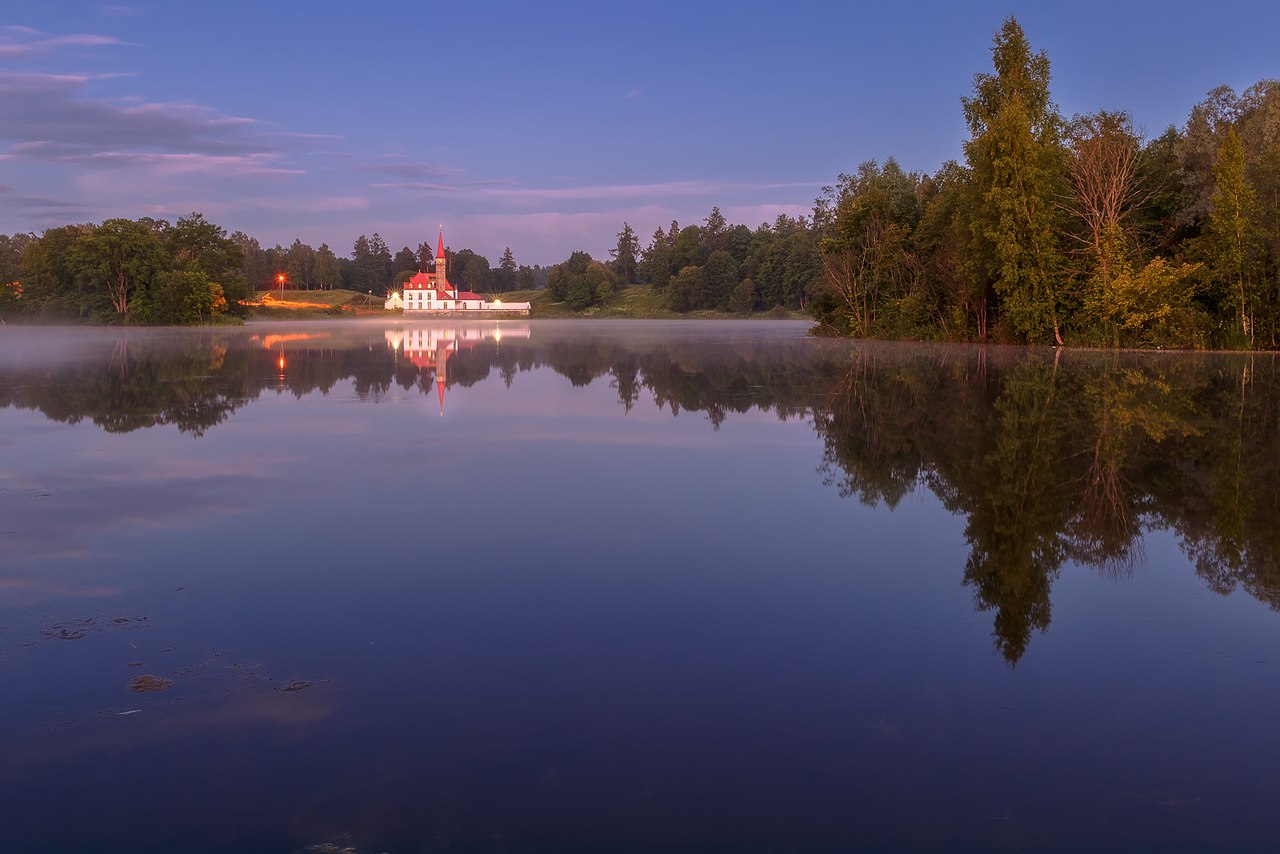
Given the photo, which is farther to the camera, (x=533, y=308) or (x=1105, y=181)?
(x=533, y=308)

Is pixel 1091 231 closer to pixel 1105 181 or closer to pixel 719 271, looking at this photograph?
pixel 1105 181

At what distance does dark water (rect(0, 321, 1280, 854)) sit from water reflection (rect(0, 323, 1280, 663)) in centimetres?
11

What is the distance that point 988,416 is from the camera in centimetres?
1739

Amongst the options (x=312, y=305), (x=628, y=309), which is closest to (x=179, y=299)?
(x=312, y=305)

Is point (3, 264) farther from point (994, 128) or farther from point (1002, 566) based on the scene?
point (1002, 566)

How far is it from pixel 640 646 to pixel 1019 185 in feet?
136

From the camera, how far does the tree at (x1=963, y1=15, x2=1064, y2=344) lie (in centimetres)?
4184

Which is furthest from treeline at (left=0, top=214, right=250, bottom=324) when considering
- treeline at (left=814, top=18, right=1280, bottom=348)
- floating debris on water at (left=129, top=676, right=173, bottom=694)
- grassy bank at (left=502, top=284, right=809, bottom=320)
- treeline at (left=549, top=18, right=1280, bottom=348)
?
floating debris on water at (left=129, top=676, right=173, bottom=694)

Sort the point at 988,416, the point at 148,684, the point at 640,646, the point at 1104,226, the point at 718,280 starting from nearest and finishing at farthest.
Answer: the point at 148,684
the point at 640,646
the point at 988,416
the point at 1104,226
the point at 718,280

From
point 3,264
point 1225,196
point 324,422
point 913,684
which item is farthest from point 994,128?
point 3,264

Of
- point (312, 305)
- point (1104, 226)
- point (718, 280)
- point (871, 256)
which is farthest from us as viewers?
point (718, 280)

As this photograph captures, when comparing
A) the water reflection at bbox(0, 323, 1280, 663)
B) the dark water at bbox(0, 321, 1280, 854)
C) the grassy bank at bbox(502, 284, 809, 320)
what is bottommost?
the dark water at bbox(0, 321, 1280, 854)

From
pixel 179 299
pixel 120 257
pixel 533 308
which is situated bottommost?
pixel 533 308

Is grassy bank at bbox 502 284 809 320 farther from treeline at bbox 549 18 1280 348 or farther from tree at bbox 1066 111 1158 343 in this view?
tree at bbox 1066 111 1158 343
